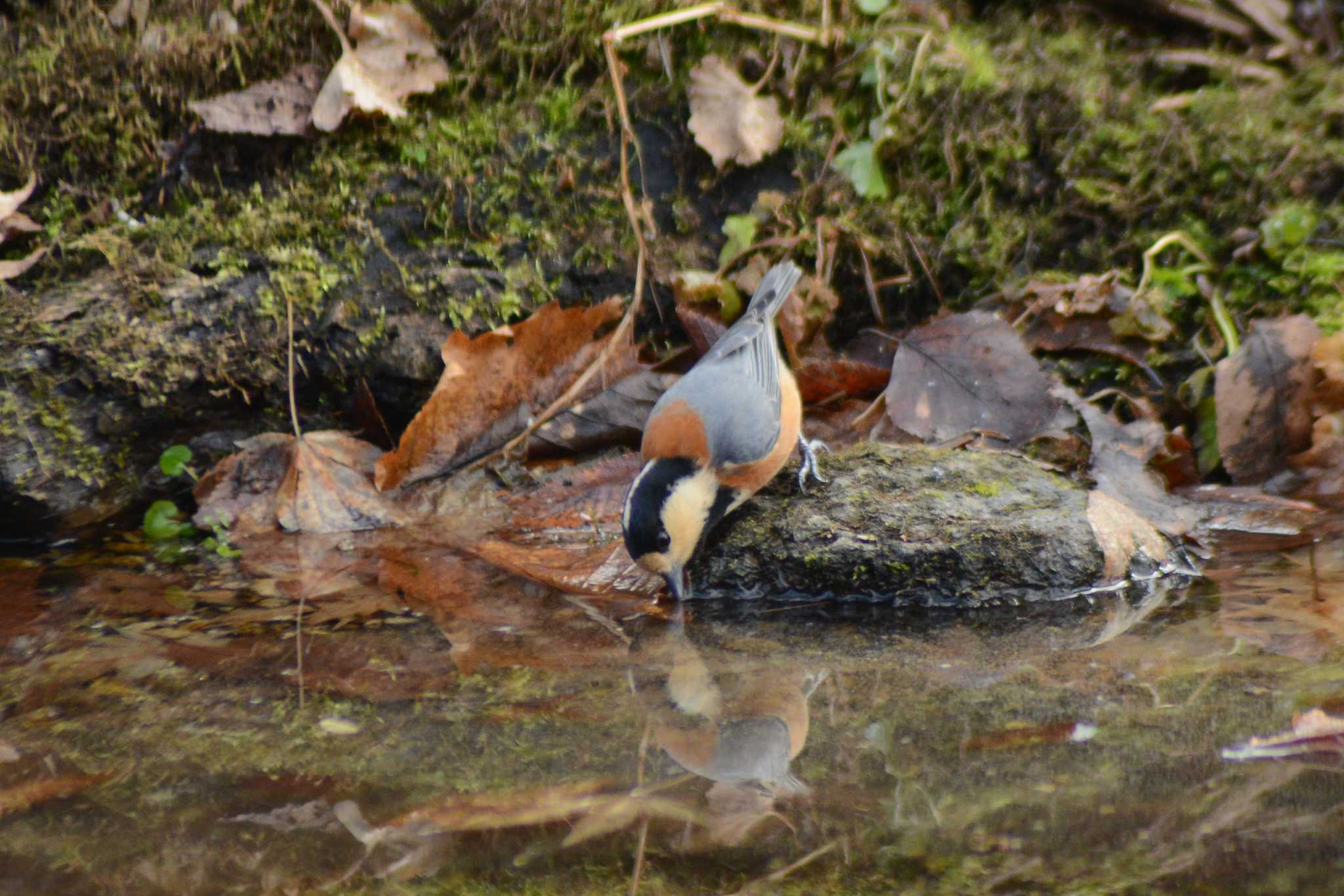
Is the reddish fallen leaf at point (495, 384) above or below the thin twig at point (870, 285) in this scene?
below

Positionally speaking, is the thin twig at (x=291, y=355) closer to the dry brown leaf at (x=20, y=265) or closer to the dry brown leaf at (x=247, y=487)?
the dry brown leaf at (x=247, y=487)

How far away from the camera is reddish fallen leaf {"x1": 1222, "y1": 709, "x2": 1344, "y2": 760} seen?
1.90 meters

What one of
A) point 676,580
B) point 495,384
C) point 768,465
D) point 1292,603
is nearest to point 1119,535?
point 1292,603

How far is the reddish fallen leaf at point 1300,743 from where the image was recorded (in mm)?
1896

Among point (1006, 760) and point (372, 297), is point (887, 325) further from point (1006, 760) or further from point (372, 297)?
point (1006, 760)

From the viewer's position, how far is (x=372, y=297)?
4605mm

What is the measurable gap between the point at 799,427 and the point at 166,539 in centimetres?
257

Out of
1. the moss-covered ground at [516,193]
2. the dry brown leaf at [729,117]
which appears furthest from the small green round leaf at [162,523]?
the dry brown leaf at [729,117]

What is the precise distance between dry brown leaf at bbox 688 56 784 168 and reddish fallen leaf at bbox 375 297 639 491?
0.97m

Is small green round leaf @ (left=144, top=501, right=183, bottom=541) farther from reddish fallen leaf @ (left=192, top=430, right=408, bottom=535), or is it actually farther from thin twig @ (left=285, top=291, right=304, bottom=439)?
thin twig @ (left=285, top=291, right=304, bottom=439)

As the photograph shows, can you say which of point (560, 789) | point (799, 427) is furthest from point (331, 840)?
point (799, 427)

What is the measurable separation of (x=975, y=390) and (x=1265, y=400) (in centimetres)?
114

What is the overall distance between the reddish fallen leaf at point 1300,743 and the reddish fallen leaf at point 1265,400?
7.71ft

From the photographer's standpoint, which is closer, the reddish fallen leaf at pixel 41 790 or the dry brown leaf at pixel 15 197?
the reddish fallen leaf at pixel 41 790
